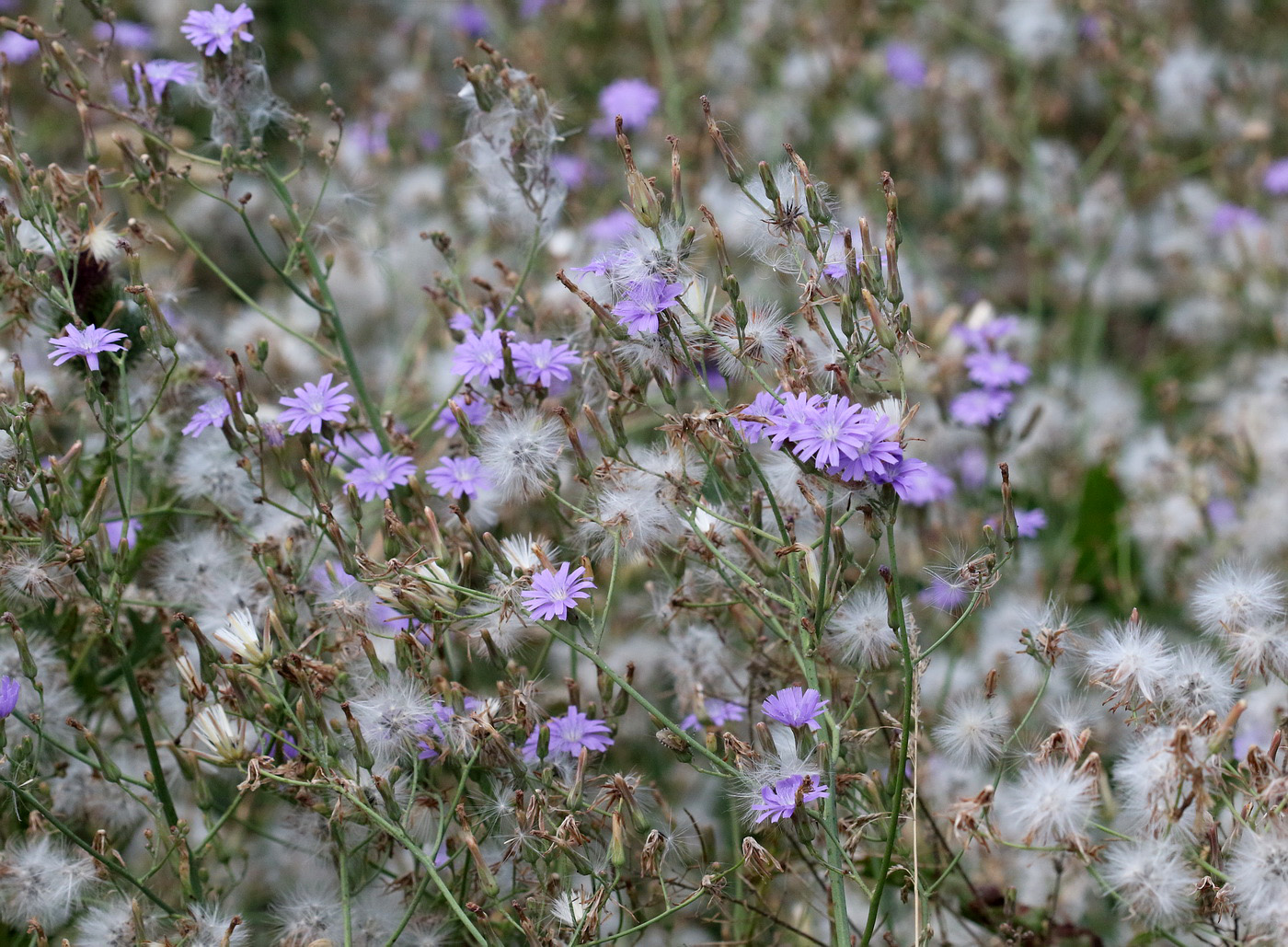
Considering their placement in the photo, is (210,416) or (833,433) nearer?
(833,433)

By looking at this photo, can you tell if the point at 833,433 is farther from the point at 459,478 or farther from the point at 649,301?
the point at 459,478

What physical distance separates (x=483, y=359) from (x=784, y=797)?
804mm

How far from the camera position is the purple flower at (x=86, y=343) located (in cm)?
175

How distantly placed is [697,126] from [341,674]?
266 centimetres

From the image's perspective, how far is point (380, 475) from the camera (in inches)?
75.9

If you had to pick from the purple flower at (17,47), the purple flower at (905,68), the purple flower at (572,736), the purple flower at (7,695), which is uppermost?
the purple flower at (905,68)

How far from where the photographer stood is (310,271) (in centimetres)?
212

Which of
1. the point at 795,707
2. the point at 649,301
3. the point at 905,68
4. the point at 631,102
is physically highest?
the point at 905,68

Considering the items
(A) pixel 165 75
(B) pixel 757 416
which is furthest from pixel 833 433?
(A) pixel 165 75

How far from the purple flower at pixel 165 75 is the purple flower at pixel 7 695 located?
98 cm

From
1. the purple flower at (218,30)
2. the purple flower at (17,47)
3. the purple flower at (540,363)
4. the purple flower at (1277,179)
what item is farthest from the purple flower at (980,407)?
the purple flower at (17,47)

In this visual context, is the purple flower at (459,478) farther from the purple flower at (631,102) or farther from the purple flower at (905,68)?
the purple flower at (905,68)

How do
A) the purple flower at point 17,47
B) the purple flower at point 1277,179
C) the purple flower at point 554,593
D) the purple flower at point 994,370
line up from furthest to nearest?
the purple flower at point 1277,179 < the purple flower at point 17,47 < the purple flower at point 994,370 < the purple flower at point 554,593

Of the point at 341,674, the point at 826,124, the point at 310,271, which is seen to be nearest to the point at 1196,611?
the point at 341,674
